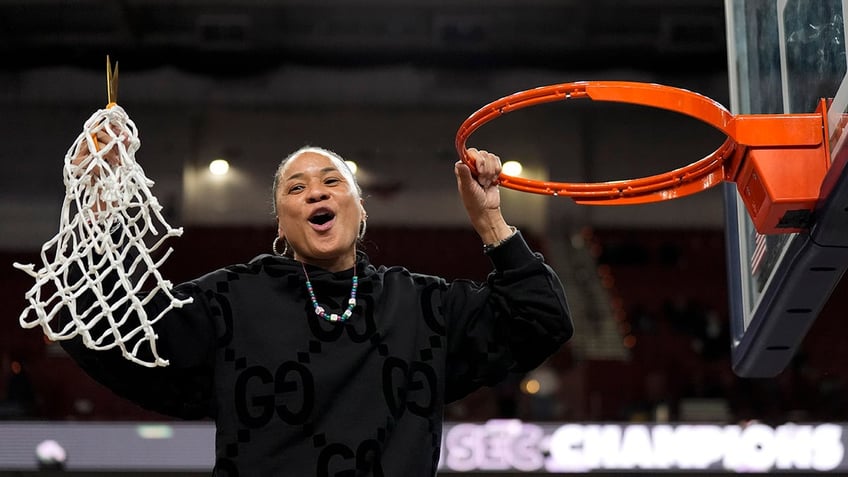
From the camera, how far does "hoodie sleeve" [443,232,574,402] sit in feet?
5.79

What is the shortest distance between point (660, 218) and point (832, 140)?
6454 millimetres

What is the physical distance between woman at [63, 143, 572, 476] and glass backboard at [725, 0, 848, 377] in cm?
56

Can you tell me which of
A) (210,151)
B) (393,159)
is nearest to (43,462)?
(210,151)

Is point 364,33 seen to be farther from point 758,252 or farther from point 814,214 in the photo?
point 814,214

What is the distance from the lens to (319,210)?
1834mm

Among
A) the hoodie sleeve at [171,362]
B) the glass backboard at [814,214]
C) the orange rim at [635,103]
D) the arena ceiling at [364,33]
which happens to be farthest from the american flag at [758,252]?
the arena ceiling at [364,33]

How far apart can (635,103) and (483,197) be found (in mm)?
408

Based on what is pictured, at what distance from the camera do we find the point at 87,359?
168cm

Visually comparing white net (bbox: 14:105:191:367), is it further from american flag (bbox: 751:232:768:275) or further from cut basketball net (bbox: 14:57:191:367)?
american flag (bbox: 751:232:768:275)

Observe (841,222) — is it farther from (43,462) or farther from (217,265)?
(217,265)

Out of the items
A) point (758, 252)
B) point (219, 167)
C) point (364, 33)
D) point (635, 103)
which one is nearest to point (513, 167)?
point (364, 33)

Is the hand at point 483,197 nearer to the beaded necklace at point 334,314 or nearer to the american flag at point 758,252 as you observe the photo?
the beaded necklace at point 334,314

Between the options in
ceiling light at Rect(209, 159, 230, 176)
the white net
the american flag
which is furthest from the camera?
ceiling light at Rect(209, 159, 230, 176)

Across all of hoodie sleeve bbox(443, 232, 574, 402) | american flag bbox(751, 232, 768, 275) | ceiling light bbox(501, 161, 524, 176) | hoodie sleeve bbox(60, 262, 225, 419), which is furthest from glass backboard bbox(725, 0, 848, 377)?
ceiling light bbox(501, 161, 524, 176)
